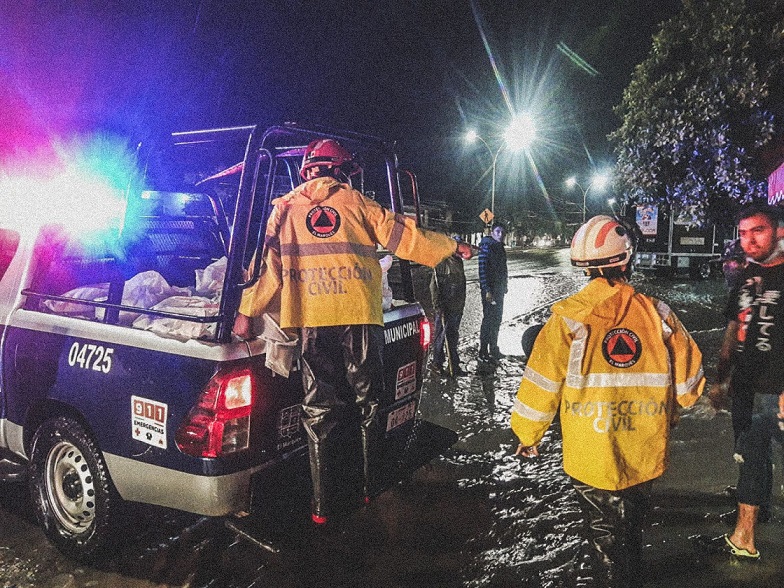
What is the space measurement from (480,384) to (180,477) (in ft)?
15.6

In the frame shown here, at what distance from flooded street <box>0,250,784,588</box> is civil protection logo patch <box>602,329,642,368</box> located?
131 centimetres

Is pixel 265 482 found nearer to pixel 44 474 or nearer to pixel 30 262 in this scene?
pixel 44 474

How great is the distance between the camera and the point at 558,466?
4.60 metres

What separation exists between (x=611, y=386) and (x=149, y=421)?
2.24m

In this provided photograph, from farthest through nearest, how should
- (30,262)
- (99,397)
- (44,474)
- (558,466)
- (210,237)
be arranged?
1. (210,237)
2. (558,466)
3. (30,262)
4. (44,474)
5. (99,397)

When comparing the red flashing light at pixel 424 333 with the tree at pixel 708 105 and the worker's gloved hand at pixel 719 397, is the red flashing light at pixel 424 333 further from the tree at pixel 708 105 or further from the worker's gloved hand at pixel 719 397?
the tree at pixel 708 105

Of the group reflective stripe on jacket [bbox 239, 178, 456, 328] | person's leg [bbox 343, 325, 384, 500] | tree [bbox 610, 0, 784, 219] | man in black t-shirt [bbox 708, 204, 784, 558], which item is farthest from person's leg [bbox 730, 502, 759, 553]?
tree [bbox 610, 0, 784, 219]

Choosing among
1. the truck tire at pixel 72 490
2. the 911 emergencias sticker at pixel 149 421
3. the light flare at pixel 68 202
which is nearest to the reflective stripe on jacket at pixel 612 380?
the 911 emergencias sticker at pixel 149 421

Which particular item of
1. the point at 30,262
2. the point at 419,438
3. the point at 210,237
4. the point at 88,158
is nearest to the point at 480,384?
the point at 419,438

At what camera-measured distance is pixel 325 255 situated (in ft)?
9.39

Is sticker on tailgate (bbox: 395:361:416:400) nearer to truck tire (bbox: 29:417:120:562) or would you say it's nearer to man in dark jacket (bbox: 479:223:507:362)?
truck tire (bbox: 29:417:120:562)

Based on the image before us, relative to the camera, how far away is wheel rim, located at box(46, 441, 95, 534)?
3240 mm

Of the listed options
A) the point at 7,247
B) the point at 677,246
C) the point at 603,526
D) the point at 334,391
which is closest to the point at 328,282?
the point at 334,391

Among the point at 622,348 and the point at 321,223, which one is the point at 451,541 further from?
the point at 321,223
